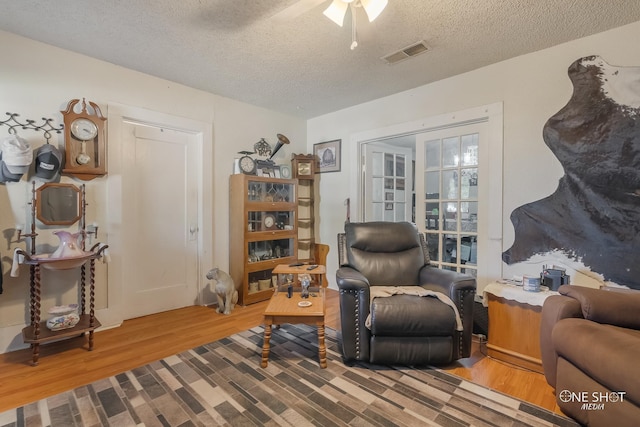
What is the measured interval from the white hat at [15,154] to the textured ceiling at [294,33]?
844 mm

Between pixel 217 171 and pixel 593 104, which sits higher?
pixel 593 104

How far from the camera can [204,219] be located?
332 centimetres

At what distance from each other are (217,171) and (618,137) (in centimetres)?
365

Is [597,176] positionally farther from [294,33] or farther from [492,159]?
[294,33]

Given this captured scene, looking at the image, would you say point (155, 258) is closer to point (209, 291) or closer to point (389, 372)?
point (209, 291)

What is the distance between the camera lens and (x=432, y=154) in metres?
3.19

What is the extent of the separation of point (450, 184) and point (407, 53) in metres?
1.38

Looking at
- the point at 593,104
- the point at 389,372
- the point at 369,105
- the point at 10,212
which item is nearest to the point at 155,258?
the point at 10,212

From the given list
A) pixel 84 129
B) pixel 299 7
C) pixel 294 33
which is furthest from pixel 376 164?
pixel 84 129

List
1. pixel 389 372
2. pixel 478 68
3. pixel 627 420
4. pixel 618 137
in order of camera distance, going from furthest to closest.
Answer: pixel 478 68
pixel 618 137
pixel 389 372
pixel 627 420

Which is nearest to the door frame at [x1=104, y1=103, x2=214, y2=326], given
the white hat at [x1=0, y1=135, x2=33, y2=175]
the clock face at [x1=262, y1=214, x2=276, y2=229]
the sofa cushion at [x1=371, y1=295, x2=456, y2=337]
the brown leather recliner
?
the white hat at [x1=0, y1=135, x2=33, y2=175]

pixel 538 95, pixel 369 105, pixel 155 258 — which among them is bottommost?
pixel 155 258

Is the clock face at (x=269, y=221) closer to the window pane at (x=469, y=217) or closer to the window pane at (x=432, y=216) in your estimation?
the window pane at (x=432, y=216)

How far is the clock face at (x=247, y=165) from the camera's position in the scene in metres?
3.43
